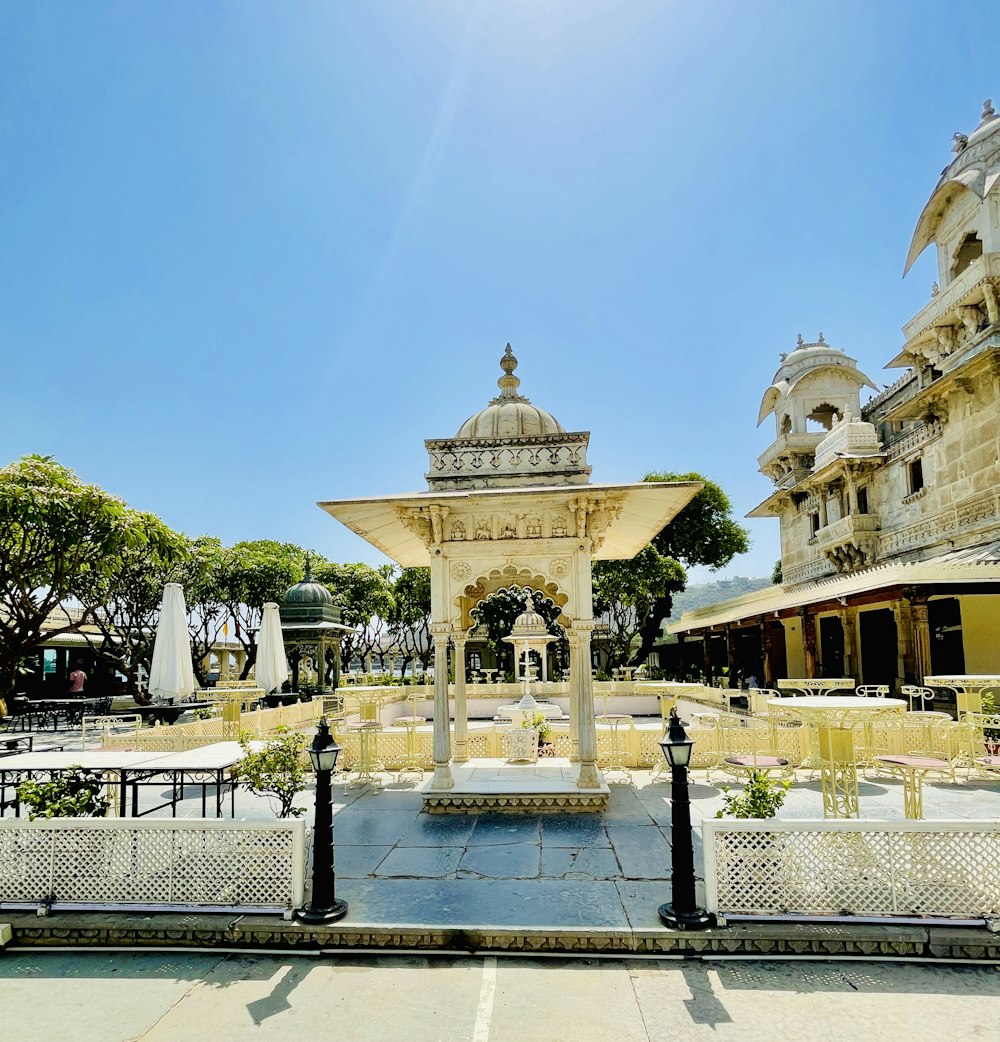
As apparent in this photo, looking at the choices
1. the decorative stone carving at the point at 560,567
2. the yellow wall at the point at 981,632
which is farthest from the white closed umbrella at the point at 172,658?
the yellow wall at the point at 981,632

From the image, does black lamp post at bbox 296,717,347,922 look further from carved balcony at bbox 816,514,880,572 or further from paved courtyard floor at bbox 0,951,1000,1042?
carved balcony at bbox 816,514,880,572

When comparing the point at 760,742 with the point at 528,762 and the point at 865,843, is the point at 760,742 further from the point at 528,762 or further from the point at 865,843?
the point at 865,843

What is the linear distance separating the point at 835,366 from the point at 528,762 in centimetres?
2249

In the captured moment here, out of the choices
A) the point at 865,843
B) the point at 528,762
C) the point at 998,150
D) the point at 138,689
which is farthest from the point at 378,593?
the point at 865,843

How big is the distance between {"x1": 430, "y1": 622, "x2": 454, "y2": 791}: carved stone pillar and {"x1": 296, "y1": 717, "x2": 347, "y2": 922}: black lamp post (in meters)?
3.00

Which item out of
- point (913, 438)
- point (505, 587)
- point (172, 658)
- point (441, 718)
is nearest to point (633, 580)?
point (913, 438)

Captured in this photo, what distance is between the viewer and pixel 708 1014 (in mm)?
3551

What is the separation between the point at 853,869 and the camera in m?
4.39

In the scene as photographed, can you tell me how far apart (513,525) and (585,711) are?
2.46 metres

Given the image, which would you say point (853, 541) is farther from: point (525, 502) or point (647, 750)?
point (525, 502)

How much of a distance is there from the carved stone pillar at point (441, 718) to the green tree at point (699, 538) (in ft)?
84.5

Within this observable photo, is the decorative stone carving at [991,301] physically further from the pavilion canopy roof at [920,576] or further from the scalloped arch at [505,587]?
the scalloped arch at [505,587]

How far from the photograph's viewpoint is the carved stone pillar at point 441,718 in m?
7.91

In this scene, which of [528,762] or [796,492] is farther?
[796,492]
